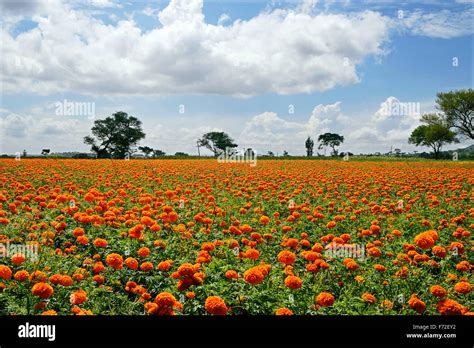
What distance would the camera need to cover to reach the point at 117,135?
20.4m

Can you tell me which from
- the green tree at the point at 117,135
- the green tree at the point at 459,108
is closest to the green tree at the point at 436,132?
the green tree at the point at 459,108

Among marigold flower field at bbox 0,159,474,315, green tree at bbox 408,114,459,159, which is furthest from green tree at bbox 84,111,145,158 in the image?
green tree at bbox 408,114,459,159

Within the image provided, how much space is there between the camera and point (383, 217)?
6.93 meters

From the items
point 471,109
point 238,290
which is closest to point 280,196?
point 238,290

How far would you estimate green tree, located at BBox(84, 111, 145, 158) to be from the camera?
→ 18781 millimetres

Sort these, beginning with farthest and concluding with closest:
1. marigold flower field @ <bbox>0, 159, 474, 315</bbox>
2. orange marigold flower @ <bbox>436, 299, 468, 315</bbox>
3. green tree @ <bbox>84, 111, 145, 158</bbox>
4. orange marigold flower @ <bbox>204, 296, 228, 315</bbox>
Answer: green tree @ <bbox>84, 111, 145, 158</bbox>
marigold flower field @ <bbox>0, 159, 474, 315</bbox>
orange marigold flower @ <bbox>436, 299, 468, 315</bbox>
orange marigold flower @ <bbox>204, 296, 228, 315</bbox>

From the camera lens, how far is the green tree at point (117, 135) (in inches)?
739

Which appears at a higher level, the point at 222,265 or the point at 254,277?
the point at 254,277

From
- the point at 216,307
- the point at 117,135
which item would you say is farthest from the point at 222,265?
the point at 117,135

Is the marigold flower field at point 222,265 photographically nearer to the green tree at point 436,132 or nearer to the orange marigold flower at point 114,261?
the orange marigold flower at point 114,261

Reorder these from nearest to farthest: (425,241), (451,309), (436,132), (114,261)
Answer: (451,309) < (114,261) < (425,241) < (436,132)

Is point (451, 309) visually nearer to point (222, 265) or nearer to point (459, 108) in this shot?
point (222, 265)

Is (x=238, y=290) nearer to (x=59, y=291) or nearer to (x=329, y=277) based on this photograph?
(x=329, y=277)

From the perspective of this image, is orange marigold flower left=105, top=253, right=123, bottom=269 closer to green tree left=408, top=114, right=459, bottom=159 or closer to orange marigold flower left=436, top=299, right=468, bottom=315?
orange marigold flower left=436, top=299, right=468, bottom=315
